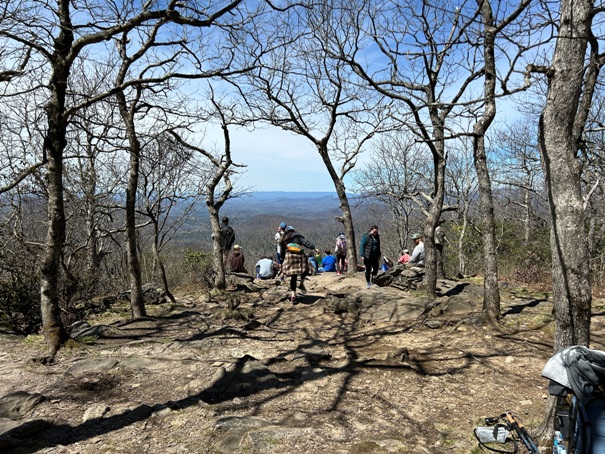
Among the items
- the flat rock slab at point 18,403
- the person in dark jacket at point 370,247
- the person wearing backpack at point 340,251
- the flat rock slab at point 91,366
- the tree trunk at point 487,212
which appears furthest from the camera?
A: the person wearing backpack at point 340,251

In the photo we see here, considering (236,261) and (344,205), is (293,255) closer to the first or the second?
(236,261)

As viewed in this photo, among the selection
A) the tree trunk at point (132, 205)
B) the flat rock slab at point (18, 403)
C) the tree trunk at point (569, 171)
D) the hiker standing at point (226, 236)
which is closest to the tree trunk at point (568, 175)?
the tree trunk at point (569, 171)

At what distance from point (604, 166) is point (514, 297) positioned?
7179 mm

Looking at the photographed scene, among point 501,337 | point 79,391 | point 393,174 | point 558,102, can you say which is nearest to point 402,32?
point 558,102

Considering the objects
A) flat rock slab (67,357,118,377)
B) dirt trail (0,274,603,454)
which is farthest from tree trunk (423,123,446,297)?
flat rock slab (67,357,118,377)

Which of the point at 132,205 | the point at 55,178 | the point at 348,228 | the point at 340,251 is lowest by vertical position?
the point at 340,251

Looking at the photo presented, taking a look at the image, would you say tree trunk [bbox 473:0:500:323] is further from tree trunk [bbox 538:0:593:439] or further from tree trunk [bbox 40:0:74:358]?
tree trunk [bbox 40:0:74:358]

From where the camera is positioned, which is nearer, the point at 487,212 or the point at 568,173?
the point at 568,173

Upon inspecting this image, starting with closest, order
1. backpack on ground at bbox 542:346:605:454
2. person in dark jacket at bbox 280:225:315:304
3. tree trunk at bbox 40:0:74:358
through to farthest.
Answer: backpack on ground at bbox 542:346:605:454, tree trunk at bbox 40:0:74:358, person in dark jacket at bbox 280:225:315:304

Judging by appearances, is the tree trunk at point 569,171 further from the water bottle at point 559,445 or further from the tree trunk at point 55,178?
the tree trunk at point 55,178

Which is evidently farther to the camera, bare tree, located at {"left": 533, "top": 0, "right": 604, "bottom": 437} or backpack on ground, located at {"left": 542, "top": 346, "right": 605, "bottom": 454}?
bare tree, located at {"left": 533, "top": 0, "right": 604, "bottom": 437}

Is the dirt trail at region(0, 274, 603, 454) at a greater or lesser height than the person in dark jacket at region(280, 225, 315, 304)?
lesser

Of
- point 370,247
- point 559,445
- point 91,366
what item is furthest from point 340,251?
point 559,445

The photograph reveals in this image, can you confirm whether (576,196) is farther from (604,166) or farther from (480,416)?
(604,166)
